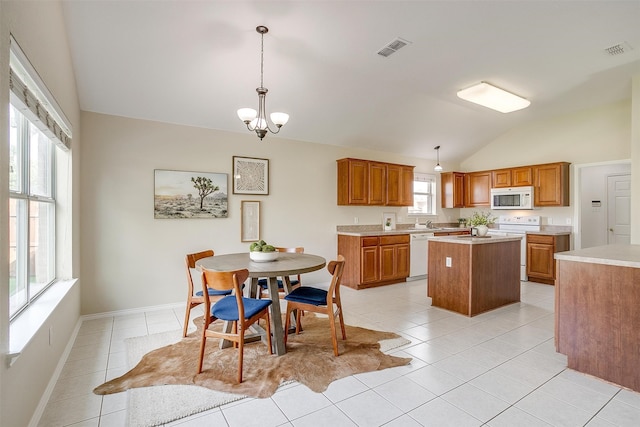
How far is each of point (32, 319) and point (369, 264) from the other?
4.16 metres

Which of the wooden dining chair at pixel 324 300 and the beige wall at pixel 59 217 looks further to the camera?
the wooden dining chair at pixel 324 300

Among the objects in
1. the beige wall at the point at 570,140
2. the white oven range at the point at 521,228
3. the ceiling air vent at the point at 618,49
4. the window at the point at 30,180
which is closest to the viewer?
the window at the point at 30,180

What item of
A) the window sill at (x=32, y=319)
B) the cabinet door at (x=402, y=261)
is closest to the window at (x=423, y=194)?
the cabinet door at (x=402, y=261)

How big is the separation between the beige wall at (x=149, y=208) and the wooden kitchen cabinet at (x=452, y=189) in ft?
12.2

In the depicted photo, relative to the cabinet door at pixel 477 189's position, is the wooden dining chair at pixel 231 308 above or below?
below

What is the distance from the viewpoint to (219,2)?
8.47 feet

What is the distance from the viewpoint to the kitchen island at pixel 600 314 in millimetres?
2248

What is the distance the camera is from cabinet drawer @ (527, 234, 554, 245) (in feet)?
17.6

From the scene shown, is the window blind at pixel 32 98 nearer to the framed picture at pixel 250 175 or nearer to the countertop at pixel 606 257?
the framed picture at pixel 250 175

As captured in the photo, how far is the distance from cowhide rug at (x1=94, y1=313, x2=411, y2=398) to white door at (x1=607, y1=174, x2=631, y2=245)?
596cm

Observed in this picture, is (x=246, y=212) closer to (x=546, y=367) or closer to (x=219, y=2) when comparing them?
(x=219, y=2)

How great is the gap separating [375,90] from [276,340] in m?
3.30

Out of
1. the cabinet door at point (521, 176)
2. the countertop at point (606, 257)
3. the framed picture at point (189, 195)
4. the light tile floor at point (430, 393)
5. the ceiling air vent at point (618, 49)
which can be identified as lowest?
the light tile floor at point (430, 393)

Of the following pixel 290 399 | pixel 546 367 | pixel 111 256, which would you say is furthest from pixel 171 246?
pixel 546 367
